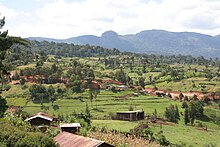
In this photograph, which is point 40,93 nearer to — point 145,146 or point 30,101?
point 30,101

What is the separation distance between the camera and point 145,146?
28.1 metres

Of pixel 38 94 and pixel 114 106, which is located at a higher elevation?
pixel 38 94

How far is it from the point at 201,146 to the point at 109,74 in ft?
217

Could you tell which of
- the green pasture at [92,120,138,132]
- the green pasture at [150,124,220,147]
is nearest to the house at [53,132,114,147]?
Result: the green pasture at [150,124,220,147]

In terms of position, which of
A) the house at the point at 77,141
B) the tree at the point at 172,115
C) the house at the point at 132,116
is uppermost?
the house at the point at 77,141

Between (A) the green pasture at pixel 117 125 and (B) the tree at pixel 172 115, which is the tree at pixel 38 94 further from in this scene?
(A) the green pasture at pixel 117 125

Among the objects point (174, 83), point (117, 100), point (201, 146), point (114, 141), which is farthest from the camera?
point (174, 83)

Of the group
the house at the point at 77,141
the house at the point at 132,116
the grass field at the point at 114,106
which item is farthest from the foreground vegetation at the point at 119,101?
the house at the point at 77,141

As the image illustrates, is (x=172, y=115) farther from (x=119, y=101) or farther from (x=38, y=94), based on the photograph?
(x=38, y=94)

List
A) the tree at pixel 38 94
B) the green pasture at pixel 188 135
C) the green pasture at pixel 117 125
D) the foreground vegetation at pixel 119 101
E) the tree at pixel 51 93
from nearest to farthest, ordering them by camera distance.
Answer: the green pasture at pixel 188 135 → the green pasture at pixel 117 125 → the foreground vegetation at pixel 119 101 → the tree at pixel 51 93 → the tree at pixel 38 94

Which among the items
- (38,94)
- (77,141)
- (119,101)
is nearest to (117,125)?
(119,101)

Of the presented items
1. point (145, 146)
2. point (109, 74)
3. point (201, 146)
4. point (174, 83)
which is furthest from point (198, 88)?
point (145, 146)

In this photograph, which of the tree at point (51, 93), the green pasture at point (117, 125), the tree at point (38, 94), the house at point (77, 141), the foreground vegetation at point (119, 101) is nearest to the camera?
the house at point (77, 141)

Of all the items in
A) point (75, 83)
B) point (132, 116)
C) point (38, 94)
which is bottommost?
point (132, 116)
